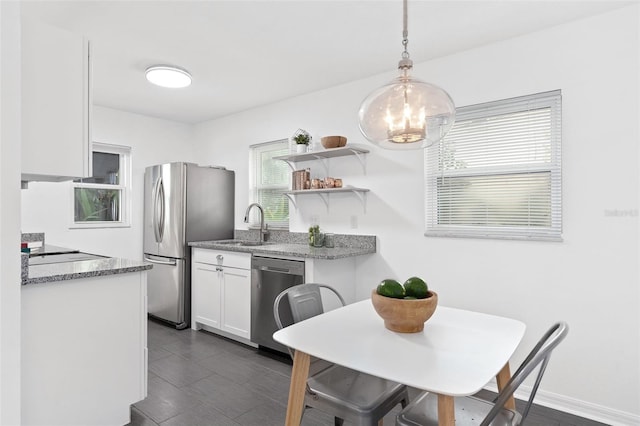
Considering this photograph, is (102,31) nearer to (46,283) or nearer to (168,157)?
(46,283)

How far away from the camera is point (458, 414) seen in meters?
1.51

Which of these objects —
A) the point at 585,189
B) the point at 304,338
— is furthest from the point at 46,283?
the point at 585,189

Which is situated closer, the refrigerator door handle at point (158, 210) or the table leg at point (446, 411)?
the table leg at point (446, 411)

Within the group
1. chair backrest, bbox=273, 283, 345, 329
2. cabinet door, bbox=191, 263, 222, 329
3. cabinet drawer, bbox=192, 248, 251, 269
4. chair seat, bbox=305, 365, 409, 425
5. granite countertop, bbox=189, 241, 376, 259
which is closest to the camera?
chair seat, bbox=305, 365, 409, 425

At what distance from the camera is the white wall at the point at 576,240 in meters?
2.26

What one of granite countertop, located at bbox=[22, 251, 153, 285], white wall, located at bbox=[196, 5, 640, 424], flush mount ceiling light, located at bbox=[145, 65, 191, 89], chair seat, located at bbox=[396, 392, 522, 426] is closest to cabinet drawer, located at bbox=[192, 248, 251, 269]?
granite countertop, located at bbox=[22, 251, 153, 285]

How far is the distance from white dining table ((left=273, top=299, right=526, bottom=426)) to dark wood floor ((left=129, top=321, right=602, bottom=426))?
0.87 metres

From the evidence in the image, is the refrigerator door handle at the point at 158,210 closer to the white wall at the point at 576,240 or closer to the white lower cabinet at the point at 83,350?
the white lower cabinet at the point at 83,350

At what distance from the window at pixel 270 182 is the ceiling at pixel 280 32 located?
2.97ft

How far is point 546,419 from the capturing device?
2322 mm

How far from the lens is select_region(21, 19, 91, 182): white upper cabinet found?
163 cm

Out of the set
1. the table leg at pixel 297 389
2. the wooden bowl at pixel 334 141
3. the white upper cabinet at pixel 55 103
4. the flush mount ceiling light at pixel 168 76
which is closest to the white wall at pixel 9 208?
the white upper cabinet at pixel 55 103

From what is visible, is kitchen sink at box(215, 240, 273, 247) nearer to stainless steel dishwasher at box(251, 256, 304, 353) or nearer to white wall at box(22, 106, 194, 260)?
stainless steel dishwasher at box(251, 256, 304, 353)

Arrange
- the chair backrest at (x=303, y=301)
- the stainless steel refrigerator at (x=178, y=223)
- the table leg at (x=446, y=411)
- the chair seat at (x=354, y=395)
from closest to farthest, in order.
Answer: the table leg at (x=446, y=411) < the chair seat at (x=354, y=395) < the chair backrest at (x=303, y=301) < the stainless steel refrigerator at (x=178, y=223)
